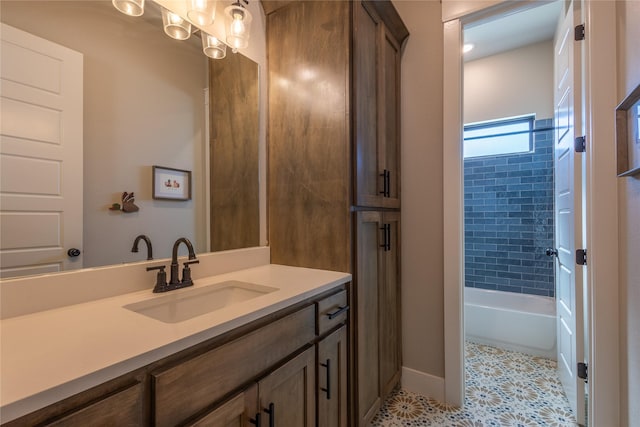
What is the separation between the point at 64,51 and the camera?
Result: 0.91 metres

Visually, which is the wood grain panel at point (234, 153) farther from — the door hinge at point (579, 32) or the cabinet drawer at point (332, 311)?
the door hinge at point (579, 32)

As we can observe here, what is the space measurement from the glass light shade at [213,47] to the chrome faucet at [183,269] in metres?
0.87

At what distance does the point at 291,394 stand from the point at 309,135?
1136 millimetres

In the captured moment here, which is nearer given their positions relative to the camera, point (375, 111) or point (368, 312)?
point (368, 312)

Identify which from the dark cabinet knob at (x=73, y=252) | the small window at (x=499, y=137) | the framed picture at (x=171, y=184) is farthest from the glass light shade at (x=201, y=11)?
the small window at (x=499, y=137)

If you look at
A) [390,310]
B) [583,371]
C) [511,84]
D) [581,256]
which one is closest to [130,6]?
[390,310]

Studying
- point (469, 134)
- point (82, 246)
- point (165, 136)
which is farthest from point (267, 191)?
point (469, 134)

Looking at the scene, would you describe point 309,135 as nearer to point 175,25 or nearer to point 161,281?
point 175,25

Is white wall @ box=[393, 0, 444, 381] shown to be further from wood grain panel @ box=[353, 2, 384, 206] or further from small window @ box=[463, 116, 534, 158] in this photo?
small window @ box=[463, 116, 534, 158]

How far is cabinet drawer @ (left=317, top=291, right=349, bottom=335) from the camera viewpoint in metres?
1.14

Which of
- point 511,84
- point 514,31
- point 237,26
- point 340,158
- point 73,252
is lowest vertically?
point 73,252

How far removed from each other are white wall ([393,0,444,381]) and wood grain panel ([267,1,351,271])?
730 millimetres

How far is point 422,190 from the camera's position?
1.86 meters

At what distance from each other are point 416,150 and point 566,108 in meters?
0.87
